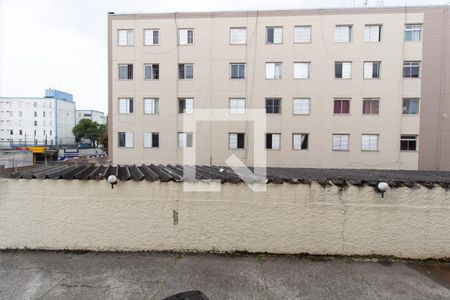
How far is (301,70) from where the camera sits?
56.1ft

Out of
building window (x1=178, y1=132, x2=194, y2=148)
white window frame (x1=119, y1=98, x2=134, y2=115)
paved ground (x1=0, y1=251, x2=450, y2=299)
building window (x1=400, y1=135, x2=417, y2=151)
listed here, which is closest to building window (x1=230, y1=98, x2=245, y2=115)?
building window (x1=178, y1=132, x2=194, y2=148)

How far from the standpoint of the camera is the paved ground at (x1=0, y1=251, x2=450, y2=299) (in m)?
3.45

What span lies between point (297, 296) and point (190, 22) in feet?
62.3

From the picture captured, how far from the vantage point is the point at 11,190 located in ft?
15.4

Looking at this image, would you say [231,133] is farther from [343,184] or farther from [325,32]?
[343,184]

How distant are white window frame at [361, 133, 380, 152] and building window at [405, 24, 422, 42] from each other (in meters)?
7.56

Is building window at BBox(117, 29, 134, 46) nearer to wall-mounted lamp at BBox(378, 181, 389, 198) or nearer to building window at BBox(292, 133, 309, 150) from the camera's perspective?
building window at BBox(292, 133, 309, 150)

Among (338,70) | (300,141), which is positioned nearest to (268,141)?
(300,141)

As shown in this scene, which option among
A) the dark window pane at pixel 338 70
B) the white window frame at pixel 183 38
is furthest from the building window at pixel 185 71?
the dark window pane at pixel 338 70

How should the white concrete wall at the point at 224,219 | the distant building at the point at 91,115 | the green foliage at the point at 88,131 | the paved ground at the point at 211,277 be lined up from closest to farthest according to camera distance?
the paved ground at the point at 211,277 → the white concrete wall at the point at 224,219 → the green foliage at the point at 88,131 → the distant building at the point at 91,115

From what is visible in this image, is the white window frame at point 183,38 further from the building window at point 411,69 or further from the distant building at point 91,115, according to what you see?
the distant building at point 91,115

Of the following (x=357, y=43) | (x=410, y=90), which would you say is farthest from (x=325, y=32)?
(x=410, y=90)

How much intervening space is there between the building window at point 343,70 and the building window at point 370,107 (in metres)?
2.37

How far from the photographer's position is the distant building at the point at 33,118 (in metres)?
58.1
